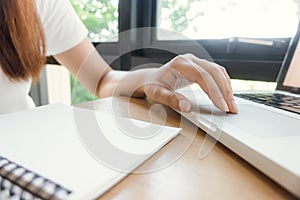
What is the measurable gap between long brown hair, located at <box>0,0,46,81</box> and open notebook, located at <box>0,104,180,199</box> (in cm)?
30

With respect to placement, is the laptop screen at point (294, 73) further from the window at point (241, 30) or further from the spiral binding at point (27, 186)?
the spiral binding at point (27, 186)

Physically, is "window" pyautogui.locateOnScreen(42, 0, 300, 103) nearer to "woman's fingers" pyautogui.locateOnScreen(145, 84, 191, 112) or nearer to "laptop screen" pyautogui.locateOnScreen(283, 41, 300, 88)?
"laptop screen" pyautogui.locateOnScreen(283, 41, 300, 88)

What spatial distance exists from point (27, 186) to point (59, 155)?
63 millimetres

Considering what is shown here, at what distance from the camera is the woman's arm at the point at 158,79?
16.2 inches

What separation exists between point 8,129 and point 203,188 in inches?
10.1

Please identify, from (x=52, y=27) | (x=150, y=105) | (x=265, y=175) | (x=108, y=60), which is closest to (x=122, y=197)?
(x=265, y=175)

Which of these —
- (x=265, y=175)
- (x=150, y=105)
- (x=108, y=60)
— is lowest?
(x=108, y=60)

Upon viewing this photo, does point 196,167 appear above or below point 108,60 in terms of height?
above

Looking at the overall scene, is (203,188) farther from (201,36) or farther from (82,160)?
(201,36)

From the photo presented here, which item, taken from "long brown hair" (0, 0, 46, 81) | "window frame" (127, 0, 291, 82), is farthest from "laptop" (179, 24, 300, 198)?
"long brown hair" (0, 0, 46, 81)

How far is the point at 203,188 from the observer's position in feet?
0.66

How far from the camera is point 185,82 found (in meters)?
0.52

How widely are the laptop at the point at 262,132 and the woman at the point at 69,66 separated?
0.12 feet

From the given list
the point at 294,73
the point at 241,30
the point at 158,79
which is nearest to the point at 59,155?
the point at 158,79
